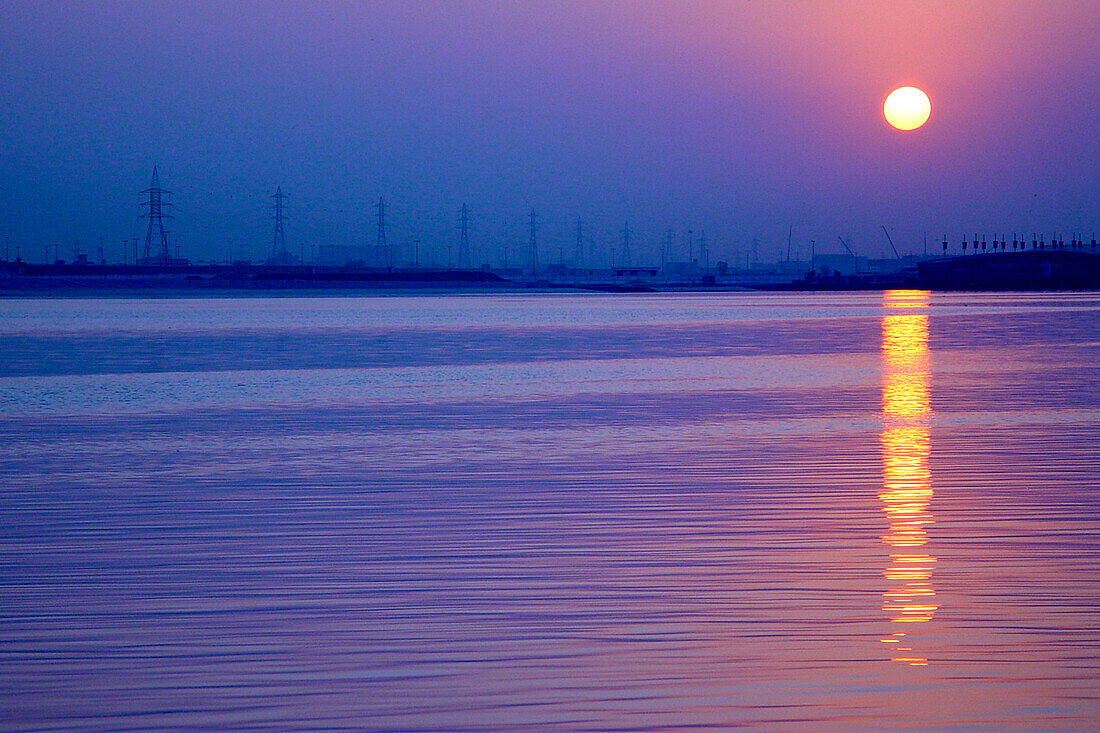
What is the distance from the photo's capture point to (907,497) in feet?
31.8

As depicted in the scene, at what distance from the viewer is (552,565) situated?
7.43 m

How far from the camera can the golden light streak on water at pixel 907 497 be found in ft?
21.1

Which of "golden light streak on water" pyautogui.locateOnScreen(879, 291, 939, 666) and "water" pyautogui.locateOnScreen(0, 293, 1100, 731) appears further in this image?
"golden light streak on water" pyautogui.locateOnScreen(879, 291, 939, 666)

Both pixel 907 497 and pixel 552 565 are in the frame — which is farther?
pixel 907 497

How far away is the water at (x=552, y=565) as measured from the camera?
16.9ft

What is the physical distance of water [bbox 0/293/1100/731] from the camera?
5.16m

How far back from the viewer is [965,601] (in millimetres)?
6523

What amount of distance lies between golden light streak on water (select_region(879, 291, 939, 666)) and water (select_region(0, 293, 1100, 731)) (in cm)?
4

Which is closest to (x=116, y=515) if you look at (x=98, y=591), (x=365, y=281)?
(x=98, y=591)

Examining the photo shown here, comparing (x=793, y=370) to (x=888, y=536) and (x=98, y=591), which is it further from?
(x=98, y=591)

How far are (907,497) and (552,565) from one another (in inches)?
143

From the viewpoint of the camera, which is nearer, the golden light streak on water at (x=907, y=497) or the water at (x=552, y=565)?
the water at (x=552, y=565)

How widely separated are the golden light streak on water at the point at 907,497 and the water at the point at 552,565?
0.04 m

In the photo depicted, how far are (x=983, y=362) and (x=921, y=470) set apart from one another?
15700mm
